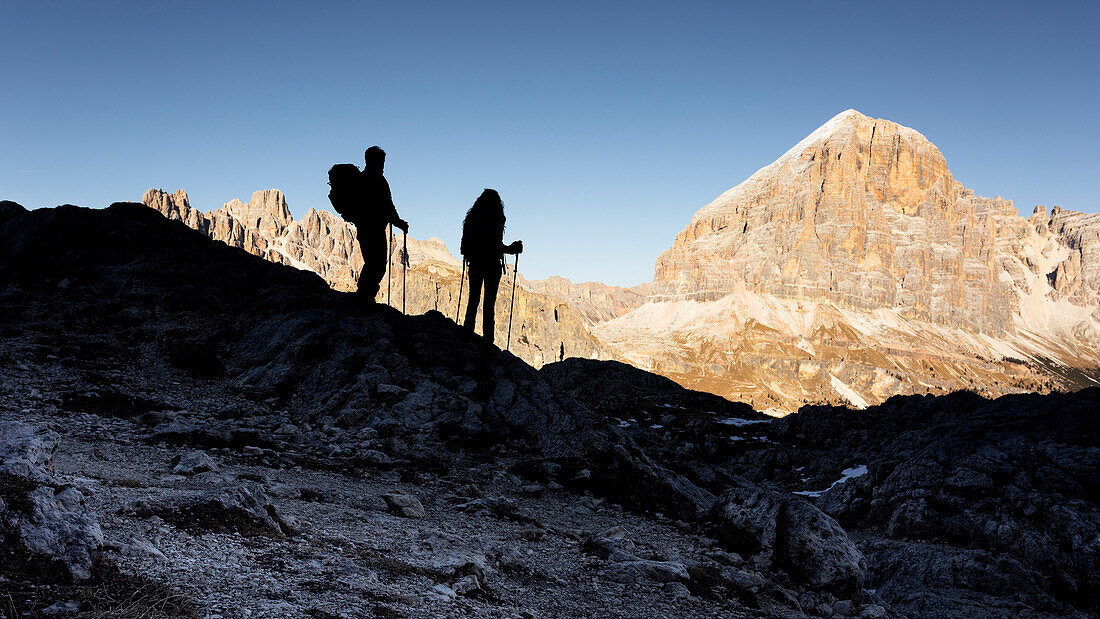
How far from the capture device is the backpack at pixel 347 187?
25.4 metres

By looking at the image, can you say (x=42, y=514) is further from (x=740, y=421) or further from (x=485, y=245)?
(x=740, y=421)

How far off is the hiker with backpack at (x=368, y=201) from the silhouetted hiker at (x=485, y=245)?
3468 mm

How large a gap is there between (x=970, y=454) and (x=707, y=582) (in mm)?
21075

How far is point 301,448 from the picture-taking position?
1681 cm

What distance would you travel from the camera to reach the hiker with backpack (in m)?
25.4

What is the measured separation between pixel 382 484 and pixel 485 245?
1494cm

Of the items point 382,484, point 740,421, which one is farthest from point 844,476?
point 382,484

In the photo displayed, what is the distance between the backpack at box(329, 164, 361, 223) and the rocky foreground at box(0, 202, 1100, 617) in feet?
14.6

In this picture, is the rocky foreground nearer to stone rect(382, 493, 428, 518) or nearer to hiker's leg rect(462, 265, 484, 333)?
stone rect(382, 493, 428, 518)

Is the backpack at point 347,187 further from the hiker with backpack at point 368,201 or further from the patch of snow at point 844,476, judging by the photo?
the patch of snow at point 844,476

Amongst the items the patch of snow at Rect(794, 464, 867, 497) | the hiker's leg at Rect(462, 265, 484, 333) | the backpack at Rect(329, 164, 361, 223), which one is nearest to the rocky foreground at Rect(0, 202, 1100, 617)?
the patch of snow at Rect(794, 464, 867, 497)

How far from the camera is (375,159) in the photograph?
84.1 ft

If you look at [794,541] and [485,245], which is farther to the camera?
[485,245]

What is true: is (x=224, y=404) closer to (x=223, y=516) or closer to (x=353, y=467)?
(x=353, y=467)
